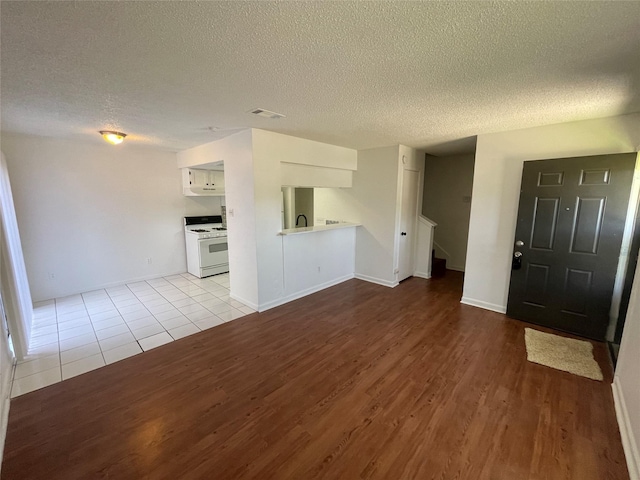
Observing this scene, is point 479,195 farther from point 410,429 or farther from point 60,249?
point 60,249

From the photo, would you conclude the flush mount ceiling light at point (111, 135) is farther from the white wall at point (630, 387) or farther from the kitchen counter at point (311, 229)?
the white wall at point (630, 387)

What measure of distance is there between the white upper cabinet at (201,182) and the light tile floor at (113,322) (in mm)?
1755

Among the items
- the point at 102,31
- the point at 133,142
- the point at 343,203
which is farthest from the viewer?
the point at 343,203

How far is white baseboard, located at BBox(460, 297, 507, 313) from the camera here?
3.60m

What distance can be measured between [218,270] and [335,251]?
2433mm

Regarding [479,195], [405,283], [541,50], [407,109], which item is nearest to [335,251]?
[405,283]

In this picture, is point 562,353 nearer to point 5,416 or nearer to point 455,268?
point 455,268

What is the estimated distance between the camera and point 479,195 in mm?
3600

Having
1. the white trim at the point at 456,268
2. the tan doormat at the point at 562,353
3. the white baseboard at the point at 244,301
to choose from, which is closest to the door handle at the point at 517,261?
the tan doormat at the point at 562,353

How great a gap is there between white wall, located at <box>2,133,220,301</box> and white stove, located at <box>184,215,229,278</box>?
22 centimetres

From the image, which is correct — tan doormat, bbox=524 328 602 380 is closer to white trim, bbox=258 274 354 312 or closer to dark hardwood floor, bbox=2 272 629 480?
dark hardwood floor, bbox=2 272 629 480

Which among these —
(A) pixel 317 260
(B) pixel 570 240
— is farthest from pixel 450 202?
(A) pixel 317 260

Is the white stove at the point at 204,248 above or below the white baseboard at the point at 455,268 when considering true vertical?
above

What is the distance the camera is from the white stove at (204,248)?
5047 mm
